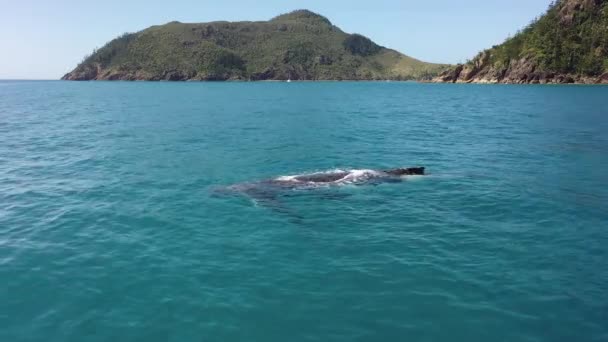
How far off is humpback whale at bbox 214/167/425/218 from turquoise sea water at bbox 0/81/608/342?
36.3 inches

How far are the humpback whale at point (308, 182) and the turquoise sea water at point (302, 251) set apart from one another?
0.92m

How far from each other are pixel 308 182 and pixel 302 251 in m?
11.1

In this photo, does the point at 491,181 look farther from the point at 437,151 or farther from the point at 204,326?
the point at 204,326

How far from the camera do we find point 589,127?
200 feet

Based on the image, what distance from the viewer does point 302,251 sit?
19.0m

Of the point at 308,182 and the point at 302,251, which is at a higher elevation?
the point at 308,182

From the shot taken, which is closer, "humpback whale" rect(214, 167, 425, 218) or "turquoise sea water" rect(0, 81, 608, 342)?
"turquoise sea water" rect(0, 81, 608, 342)

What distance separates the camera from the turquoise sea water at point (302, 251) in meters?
13.7

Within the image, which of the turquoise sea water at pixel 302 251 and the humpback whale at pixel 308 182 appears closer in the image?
the turquoise sea water at pixel 302 251

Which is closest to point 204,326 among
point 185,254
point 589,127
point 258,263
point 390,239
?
point 258,263

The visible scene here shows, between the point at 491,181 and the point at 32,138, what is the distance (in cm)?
4843

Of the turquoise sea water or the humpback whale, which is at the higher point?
the humpback whale

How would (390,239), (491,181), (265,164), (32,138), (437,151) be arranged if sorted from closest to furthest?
(390,239) < (491,181) < (265,164) < (437,151) < (32,138)

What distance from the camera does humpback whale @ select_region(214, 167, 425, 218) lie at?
89.7 feet
